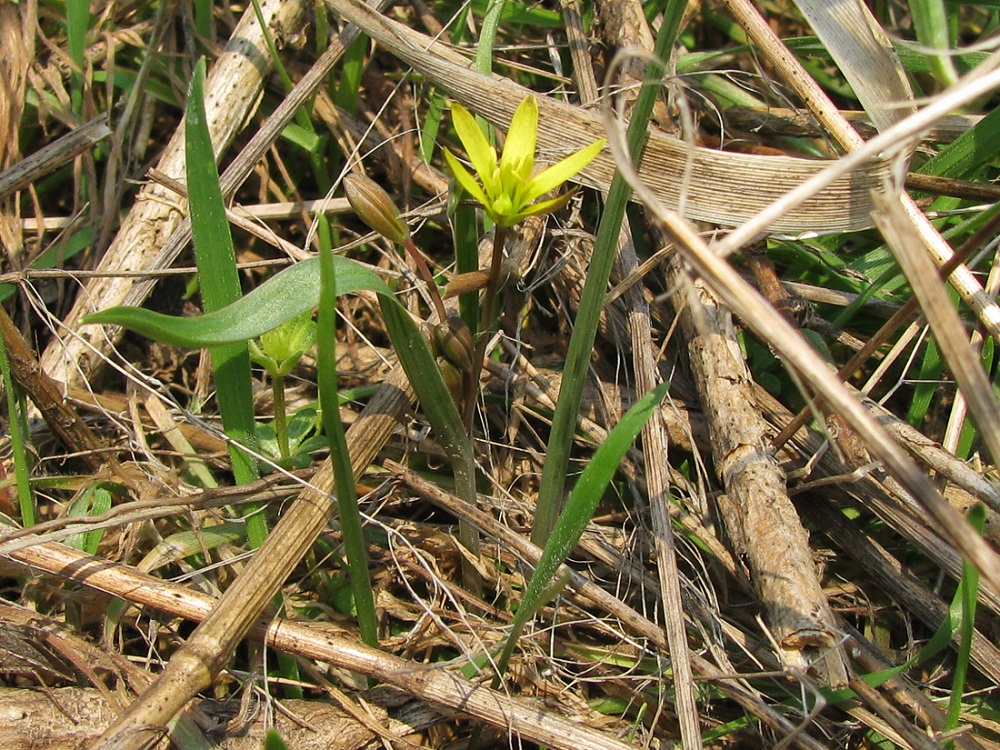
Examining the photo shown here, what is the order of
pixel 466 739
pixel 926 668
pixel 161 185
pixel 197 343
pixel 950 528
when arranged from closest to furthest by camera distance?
pixel 950 528, pixel 197 343, pixel 466 739, pixel 926 668, pixel 161 185

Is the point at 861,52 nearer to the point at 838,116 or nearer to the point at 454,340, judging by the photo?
the point at 838,116

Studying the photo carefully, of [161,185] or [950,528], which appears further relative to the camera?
[161,185]

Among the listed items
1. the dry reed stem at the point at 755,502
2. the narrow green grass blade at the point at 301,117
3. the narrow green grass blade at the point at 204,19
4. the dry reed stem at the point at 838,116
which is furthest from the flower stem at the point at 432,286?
the narrow green grass blade at the point at 204,19

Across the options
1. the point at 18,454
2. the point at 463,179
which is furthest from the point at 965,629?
the point at 18,454

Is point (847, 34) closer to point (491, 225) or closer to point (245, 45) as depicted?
point (491, 225)

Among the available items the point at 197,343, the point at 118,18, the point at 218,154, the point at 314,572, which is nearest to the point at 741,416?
the point at 314,572

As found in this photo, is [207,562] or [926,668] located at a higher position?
[207,562]

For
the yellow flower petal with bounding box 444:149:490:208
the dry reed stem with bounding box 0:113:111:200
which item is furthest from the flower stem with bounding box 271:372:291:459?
the dry reed stem with bounding box 0:113:111:200
